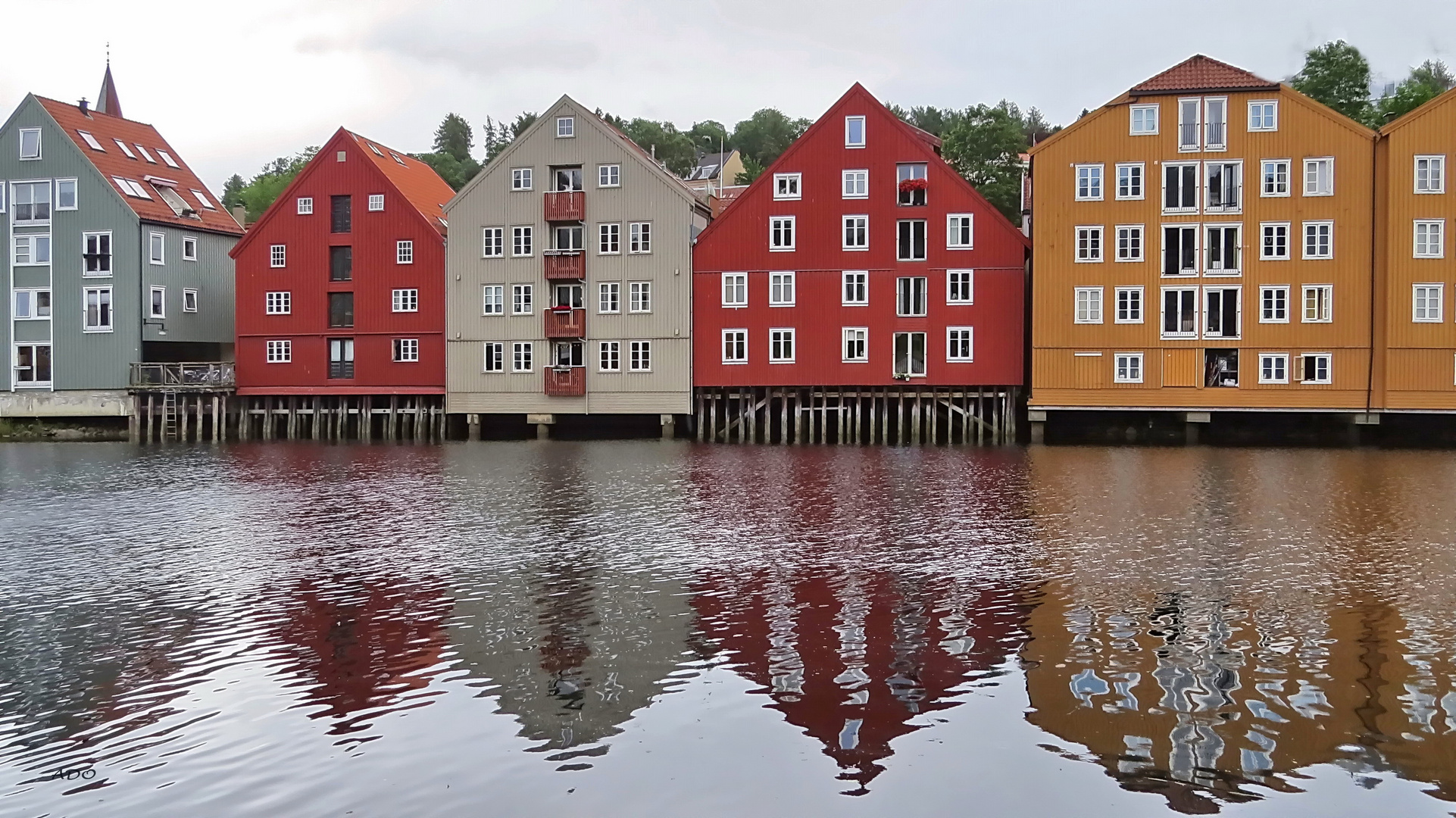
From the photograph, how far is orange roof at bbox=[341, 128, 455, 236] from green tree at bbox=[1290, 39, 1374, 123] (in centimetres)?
4476

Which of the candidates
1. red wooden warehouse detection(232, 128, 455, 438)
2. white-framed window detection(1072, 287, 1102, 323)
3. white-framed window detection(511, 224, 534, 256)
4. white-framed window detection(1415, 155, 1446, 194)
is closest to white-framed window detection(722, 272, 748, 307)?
white-framed window detection(511, 224, 534, 256)

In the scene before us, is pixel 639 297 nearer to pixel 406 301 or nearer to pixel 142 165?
pixel 406 301

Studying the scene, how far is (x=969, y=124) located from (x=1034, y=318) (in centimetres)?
3348

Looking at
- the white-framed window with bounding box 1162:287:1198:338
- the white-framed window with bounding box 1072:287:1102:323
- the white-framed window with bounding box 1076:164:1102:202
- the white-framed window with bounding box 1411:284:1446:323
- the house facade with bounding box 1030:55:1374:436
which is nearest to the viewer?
the white-framed window with bounding box 1411:284:1446:323

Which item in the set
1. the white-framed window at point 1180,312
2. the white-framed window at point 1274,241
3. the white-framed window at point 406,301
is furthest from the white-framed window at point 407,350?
the white-framed window at point 1274,241

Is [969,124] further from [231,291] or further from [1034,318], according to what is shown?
[231,291]

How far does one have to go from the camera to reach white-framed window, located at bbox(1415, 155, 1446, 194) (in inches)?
1794

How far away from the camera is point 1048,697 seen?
1173cm

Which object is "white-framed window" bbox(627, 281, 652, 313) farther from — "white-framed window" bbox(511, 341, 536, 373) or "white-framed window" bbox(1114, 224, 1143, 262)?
"white-framed window" bbox(1114, 224, 1143, 262)

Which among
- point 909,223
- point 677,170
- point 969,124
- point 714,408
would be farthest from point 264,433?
point 677,170

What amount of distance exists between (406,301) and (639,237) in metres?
11.2

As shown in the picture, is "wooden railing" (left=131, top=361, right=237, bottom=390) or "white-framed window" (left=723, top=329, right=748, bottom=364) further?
"wooden railing" (left=131, top=361, right=237, bottom=390)

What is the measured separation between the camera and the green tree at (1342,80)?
66.0 metres

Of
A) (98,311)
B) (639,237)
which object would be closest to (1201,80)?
(639,237)
